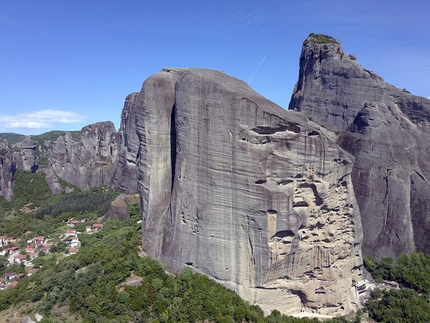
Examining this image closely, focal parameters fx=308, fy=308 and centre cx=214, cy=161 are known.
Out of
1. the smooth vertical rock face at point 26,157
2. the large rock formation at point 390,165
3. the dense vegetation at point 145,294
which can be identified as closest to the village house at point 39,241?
the dense vegetation at point 145,294

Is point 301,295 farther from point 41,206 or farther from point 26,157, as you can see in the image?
point 26,157

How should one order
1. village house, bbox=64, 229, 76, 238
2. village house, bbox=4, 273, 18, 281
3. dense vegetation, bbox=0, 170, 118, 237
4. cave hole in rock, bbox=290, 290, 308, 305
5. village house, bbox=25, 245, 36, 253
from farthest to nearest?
dense vegetation, bbox=0, 170, 118, 237, village house, bbox=64, 229, 76, 238, village house, bbox=25, 245, 36, 253, village house, bbox=4, 273, 18, 281, cave hole in rock, bbox=290, 290, 308, 305

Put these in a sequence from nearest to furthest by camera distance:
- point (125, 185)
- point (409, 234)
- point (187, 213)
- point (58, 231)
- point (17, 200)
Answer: point (187, 213)
point (409, 234)
point (58, 231)
point (125, 185)
point (17, 200)

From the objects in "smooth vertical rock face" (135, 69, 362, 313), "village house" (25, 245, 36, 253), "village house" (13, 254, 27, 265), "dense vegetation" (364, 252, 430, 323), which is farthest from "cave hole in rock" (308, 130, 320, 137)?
"village house" (25, 245, 36, 253)

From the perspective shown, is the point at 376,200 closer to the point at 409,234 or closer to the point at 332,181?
the point at 409,234

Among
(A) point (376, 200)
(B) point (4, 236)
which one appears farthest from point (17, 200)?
(A) point (376, 200)

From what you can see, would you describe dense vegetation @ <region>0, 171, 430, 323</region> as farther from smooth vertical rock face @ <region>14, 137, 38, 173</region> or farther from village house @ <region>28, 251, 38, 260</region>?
smooth vertical rock face @ <region>14, 137, 38, 173</region>
